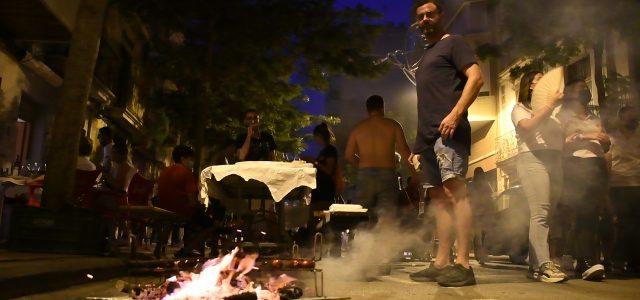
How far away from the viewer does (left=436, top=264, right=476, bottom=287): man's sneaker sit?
14.4 ft

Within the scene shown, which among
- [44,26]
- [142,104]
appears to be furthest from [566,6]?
[142,104]

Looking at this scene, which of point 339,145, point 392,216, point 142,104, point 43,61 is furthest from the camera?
point 339,145

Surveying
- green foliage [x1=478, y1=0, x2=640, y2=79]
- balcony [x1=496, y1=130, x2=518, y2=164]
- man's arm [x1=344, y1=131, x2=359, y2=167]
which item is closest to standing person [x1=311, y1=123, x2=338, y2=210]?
man's arm [x1=344, y1=131, x2=359, y2=167]

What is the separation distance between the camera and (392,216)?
609cm

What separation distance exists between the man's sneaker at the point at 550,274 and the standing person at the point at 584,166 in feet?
4.80

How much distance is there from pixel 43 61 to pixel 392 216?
1102cm

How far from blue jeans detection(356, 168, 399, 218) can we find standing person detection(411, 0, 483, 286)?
1.18 meters

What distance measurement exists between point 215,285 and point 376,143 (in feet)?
11.6

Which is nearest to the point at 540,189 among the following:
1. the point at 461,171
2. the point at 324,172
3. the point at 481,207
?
the point at 461,171

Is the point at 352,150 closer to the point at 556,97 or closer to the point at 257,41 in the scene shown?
the point at 556,97

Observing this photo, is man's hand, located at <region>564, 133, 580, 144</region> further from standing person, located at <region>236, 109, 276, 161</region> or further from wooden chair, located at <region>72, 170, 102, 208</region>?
wooden chair, located at <region>72, 170, 102, 208</region>

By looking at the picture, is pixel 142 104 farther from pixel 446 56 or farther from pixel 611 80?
pixel 446 56

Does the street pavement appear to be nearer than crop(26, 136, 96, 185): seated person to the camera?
Yes

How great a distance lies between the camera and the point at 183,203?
7.69m
